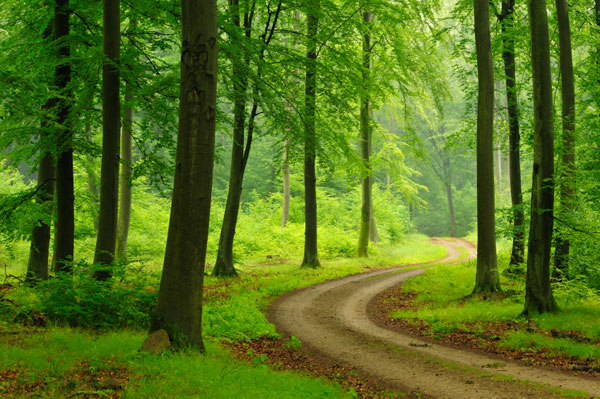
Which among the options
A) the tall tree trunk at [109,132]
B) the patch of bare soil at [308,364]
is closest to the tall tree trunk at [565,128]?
the patch of bare soil at [308,364]

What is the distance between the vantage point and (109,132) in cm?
914

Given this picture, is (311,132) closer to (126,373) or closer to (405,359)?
(405,359)

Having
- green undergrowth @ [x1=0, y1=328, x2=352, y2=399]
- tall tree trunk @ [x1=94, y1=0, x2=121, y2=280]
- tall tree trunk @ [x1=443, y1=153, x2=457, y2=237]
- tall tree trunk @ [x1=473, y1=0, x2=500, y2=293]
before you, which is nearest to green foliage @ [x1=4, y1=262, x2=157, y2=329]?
green undergrowth @ [x1=0, y1=328, x2=352, y2=399]

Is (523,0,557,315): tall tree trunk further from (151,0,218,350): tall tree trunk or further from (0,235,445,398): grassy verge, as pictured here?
(151,0,218,350): tall tree trunk

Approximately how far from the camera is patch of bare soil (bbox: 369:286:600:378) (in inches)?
275

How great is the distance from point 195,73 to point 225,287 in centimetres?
873

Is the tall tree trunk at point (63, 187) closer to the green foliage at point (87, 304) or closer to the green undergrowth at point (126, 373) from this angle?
the green foliage at point (87, 304)

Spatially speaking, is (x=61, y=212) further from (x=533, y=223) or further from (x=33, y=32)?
(x=533, y=223)

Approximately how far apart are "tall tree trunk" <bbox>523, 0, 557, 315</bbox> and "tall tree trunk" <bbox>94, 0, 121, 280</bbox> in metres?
9.01

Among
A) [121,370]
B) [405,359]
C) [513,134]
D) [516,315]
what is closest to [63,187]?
[121,370]

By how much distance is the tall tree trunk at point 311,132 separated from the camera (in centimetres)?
1382

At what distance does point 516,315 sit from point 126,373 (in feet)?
27.4

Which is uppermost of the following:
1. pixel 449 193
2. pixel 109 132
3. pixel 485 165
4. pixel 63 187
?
pixel 449 193

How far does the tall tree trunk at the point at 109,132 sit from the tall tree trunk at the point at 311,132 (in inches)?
231
